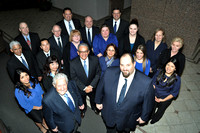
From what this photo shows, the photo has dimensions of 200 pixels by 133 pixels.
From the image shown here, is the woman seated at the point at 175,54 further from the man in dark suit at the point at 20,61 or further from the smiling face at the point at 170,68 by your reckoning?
the man in dark suit at the point at 20,61

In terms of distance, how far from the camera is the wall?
187 inches

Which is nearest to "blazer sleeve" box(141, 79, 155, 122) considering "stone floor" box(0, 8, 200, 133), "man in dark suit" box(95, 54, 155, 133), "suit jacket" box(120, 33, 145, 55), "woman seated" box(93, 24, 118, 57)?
"man in dark suit" box(95, 54, 155, 133)

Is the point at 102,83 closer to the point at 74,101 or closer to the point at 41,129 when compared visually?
the point at 74,101

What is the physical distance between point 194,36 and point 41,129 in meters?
5.81

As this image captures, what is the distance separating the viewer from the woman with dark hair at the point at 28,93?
2471 millimetres

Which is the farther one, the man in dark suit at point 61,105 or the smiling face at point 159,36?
the smiling face at point 159,36

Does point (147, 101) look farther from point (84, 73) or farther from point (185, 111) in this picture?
point (185, 111)

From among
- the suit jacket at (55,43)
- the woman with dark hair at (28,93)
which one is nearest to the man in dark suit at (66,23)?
the suit jacket at (55,43)

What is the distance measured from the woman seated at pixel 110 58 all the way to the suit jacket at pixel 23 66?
1806mm

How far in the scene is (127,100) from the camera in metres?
2.21

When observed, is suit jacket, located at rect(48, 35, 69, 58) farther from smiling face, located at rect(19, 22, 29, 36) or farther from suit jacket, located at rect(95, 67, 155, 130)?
suit jacket, located at rect(95, 67, 155, 130)

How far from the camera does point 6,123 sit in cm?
346

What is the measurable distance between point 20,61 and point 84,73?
1.65m

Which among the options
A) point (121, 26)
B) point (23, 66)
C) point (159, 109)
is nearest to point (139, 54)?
point (159, 109)
